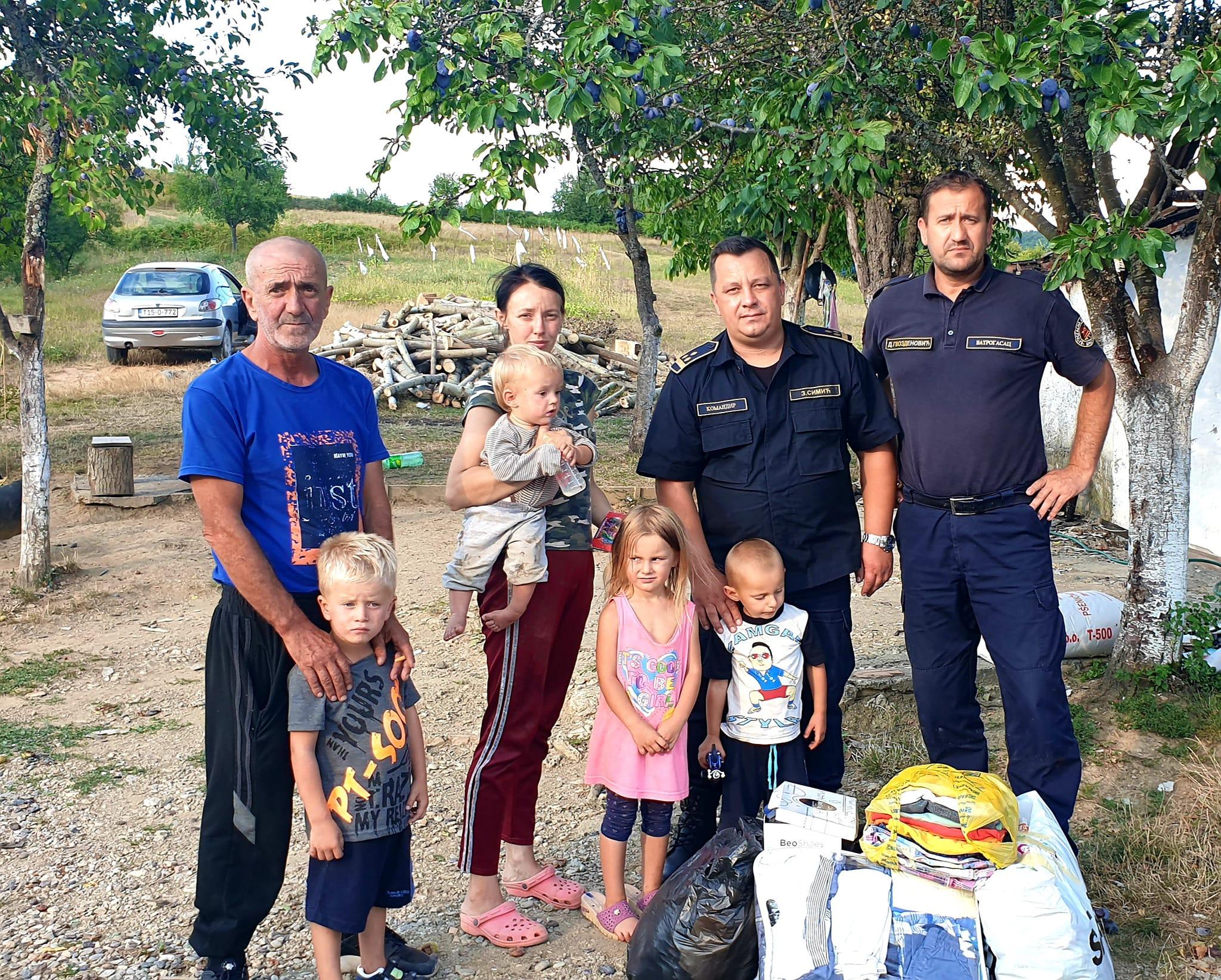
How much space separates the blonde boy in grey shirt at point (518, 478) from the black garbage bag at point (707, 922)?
3.20 feet

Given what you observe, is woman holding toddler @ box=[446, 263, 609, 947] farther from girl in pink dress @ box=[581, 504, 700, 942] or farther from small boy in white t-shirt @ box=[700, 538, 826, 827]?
small boy in white t-shirt @ box=[700, 538, 826, 827]

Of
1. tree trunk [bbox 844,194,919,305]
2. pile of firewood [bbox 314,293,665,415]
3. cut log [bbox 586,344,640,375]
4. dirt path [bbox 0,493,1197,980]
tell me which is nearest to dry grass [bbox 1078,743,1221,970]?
dirt path [bbox 0,493,1197,980]

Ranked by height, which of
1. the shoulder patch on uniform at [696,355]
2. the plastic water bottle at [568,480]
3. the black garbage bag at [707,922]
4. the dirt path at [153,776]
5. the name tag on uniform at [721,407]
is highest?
the shoulder patch on uniform at [696,355]

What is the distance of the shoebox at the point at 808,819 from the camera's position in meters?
2.98

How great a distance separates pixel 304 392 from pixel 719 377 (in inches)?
53.0

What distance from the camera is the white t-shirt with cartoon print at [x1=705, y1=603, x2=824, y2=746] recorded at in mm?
3379

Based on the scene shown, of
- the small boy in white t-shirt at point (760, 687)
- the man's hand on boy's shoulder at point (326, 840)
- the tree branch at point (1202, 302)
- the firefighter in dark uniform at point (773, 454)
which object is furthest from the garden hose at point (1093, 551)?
the man's hand on boy's shoulder at point (326, 840)

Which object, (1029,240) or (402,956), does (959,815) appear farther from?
(1029,240)

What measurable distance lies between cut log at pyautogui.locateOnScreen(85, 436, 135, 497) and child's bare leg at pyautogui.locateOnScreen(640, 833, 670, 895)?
25.2 feet

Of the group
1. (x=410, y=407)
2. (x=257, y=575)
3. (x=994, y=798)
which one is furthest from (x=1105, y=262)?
(x=410, y=407)

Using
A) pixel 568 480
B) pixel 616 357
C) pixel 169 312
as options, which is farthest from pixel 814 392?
pixel 169 312

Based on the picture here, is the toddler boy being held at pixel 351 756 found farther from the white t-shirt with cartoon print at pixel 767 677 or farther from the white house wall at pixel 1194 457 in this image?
the white house wall at pixel 1194 457

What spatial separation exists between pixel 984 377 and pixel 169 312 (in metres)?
16.1

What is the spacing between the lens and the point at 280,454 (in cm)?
285
